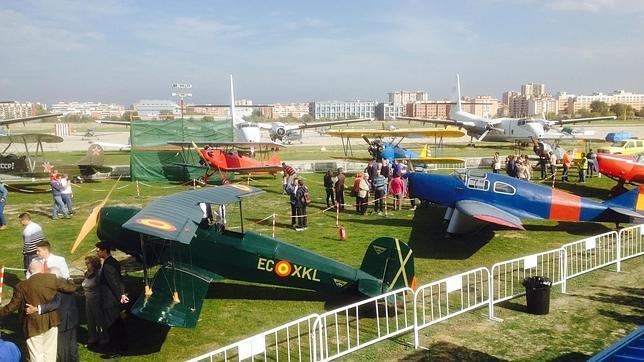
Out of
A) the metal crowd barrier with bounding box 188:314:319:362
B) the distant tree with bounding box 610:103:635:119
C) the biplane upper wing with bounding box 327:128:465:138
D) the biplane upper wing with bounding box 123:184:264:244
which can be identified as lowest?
the metal crowd barrier with bounding box 188:314:319:362

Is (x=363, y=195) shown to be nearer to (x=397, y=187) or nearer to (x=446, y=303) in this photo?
(x=397, y=187)

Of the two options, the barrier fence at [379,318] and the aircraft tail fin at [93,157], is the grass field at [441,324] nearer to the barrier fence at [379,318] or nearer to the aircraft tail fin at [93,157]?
the barrier fence at [379,318]

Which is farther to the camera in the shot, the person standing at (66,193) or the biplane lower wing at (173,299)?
the person standing at (66,193)

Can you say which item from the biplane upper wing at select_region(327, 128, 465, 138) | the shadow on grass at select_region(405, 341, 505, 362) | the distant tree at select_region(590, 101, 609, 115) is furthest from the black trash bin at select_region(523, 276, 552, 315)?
the distant tree at select_region(590, 101, 609, 115)

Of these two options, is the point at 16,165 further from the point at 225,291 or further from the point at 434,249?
the point at 434,249

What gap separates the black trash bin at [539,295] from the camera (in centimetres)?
784

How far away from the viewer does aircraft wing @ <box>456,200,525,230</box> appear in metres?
11.1

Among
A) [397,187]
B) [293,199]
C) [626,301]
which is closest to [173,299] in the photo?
[626,301]

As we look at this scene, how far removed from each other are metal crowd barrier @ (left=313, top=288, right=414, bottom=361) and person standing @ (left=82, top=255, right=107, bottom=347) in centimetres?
305

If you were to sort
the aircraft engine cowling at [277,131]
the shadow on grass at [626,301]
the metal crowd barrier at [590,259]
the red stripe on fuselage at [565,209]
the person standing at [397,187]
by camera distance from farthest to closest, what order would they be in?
the aircraft engine cowling at [277,131] < the person standing at [397,187] < the red stripe on fuselage at [565,209] < the metal crowd barrier at [590,259] < the shadow on grass at [626,301]

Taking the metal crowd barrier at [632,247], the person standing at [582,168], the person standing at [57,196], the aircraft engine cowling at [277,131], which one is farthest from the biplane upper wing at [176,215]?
the aircraft engine cowling at [277,131]

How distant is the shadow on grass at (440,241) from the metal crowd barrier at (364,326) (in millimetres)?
3590

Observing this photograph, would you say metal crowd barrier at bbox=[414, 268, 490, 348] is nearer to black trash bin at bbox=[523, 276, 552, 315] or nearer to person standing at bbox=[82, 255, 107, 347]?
black trash bin at bbox=[523, 276, 552, 315]

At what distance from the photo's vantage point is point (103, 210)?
8.52 m
